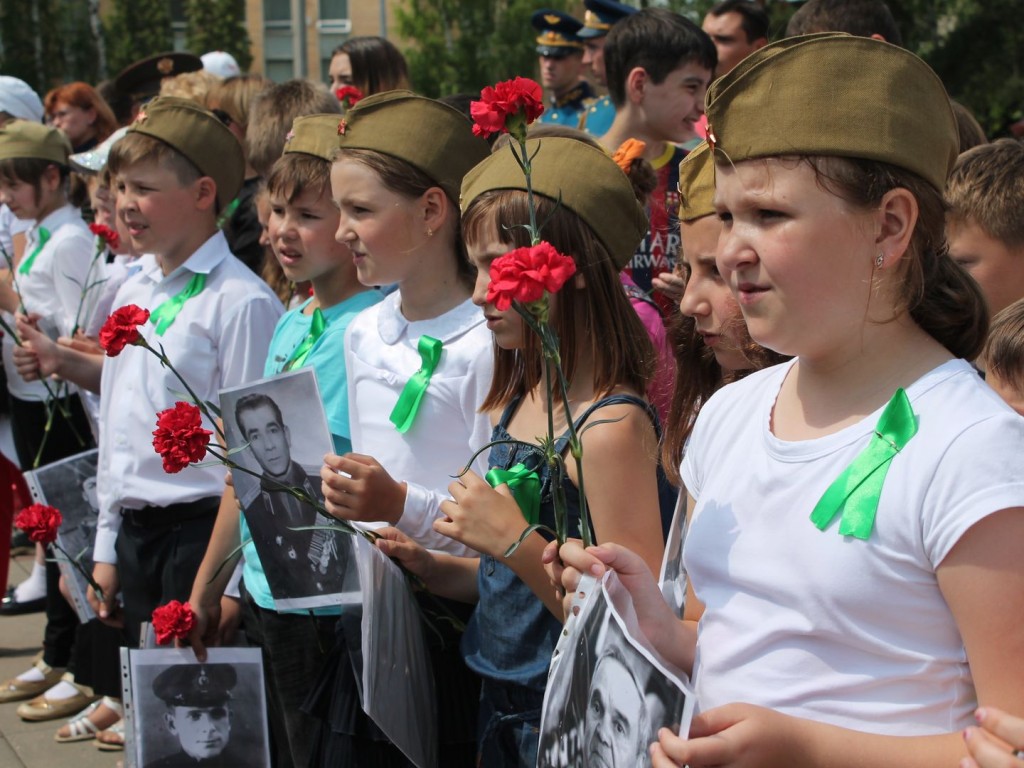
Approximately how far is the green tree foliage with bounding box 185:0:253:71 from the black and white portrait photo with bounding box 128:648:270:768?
4177 centimetres

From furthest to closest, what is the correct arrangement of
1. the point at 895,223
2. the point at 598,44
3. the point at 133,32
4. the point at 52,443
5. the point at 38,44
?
the point at 133,32
the point at 38,44
the point at 598,44
the point at 52,443
the point at 895,223

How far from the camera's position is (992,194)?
304cm

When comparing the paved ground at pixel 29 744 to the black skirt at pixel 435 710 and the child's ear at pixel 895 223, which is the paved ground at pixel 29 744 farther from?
the child's ear at pixel 895 223

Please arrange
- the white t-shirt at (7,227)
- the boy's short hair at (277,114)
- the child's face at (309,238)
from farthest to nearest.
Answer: the white t-shirt at (7,227), the boy's short hair at (277,114), the child's face at (309,238)

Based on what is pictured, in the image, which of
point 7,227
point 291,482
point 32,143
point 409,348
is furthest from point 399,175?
point 7,227

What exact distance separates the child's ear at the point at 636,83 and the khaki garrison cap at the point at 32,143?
2.98 m

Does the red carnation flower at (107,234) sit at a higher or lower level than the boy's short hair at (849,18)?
lower

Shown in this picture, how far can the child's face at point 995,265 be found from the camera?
3037mm

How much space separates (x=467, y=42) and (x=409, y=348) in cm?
4182

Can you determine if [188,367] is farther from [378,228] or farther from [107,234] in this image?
[107,234]

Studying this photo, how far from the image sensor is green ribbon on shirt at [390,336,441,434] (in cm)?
311

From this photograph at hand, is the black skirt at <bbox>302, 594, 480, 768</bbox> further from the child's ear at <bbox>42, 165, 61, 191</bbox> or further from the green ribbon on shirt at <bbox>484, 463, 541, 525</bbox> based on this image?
the child's ear at <bbox>42, 165, 61, 191</bbox>

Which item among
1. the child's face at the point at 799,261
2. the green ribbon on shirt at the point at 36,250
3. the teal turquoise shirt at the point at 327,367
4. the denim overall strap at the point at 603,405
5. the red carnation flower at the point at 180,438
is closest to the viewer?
the child's face at the point at 799,261

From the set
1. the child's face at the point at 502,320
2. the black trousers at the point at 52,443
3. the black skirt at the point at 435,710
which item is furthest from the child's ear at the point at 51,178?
the child's face at the point at 502,320
